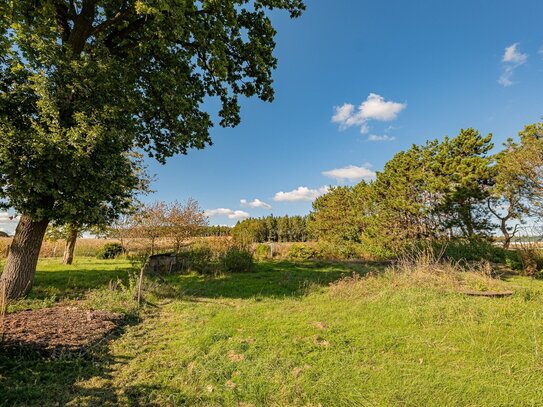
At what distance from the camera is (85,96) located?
6680mm

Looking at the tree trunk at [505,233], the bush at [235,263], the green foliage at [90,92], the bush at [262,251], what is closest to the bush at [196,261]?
the bush at [235,263]

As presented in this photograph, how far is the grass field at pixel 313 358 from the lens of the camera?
302 centimetres

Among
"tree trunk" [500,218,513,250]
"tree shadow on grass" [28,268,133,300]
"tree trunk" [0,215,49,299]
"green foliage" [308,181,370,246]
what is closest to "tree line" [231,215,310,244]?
"green foliage" [308,181,370,246]

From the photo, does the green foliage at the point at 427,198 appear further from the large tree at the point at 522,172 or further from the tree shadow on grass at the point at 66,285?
the tree shadow on grass at the point at 66,285

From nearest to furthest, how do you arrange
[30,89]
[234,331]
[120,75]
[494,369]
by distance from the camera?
[494,369]
[234,331]
[30,89]
[120,75]

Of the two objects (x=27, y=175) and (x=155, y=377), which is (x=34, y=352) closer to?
(x=155, y=377)

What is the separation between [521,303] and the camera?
18.7 ft

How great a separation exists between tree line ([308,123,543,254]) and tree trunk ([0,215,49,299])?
17.2 metres

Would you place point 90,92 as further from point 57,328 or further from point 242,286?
point 242,286

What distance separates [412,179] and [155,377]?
57.0ft

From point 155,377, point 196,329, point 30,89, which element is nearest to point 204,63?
point 30,89

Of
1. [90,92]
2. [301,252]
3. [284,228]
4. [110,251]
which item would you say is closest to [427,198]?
[301,252]

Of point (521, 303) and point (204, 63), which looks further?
point (204, 63)

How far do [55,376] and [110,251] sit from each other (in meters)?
19.7
